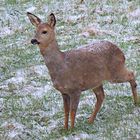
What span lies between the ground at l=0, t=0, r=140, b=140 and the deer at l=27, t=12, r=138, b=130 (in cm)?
41

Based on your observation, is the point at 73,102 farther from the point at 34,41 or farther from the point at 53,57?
the point at 34,41

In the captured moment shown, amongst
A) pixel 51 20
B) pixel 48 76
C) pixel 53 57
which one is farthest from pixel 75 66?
pixel 48 76

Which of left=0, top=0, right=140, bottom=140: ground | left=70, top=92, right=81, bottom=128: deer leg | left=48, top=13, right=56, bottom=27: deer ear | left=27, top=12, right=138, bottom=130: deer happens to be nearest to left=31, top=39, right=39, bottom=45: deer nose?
left=27, top=12, right=138, bottom=130: deer

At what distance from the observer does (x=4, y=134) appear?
24.7 ft

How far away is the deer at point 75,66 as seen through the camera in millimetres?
7051

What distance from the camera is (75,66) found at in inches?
288

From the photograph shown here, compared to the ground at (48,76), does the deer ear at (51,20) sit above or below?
above

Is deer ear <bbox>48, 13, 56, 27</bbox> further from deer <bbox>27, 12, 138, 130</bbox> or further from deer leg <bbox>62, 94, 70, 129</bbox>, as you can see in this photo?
deer leg <bbox>62, 94, 70, 129</bbox>

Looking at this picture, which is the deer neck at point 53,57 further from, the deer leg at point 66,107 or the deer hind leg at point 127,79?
the deer hind leg at point 127,79

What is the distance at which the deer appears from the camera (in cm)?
705

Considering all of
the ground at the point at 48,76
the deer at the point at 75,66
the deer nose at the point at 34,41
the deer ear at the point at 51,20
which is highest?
the deer ear at the point at 51,20

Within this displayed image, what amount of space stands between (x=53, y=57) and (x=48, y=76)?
334 cm

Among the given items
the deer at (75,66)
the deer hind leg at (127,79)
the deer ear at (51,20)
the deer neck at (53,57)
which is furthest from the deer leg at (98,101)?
the deer ear at (51,20)

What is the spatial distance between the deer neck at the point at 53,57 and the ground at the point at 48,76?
0.93 metres
